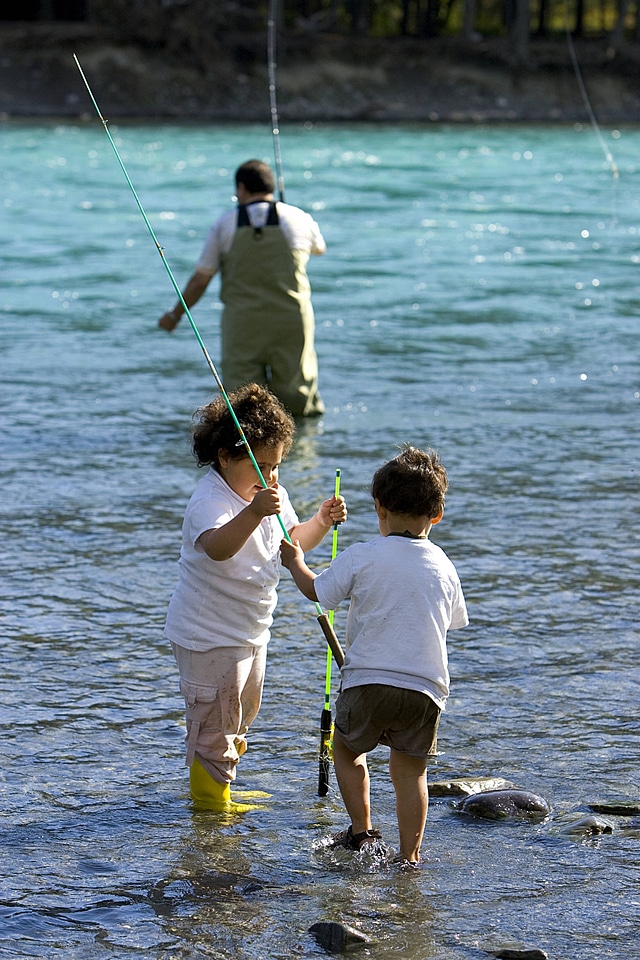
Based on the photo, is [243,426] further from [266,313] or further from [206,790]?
[266,313]

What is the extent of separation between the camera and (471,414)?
32.2 feet

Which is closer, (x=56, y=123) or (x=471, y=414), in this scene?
(x=471, y=414)

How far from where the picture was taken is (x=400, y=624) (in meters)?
3.73

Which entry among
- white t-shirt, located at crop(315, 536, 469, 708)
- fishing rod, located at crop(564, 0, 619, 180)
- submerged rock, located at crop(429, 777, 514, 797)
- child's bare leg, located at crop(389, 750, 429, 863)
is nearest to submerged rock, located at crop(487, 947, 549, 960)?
child's bare leg, located at crop(389, 750, 429, 863)

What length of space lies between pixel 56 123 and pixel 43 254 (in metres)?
24.4

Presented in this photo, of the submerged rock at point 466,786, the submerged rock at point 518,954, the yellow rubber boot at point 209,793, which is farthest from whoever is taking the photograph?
the submerged rock at point 466,786

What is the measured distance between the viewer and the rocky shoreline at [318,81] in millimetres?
44406

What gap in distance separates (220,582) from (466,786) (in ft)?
3.21

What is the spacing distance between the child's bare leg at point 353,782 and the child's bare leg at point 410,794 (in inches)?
3.2

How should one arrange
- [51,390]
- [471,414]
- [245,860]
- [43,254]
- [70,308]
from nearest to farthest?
[245,860]
[471,414]
[51,390]
[70,308]
[43,254]

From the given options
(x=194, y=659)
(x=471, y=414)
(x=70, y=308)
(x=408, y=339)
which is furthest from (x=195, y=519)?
(x=70, y=308)

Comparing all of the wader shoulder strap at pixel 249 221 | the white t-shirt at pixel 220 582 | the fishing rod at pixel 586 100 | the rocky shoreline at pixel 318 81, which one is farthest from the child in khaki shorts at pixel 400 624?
the rocky shoreline at pixel 318 81

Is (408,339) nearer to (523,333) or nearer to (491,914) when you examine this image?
(523,333)

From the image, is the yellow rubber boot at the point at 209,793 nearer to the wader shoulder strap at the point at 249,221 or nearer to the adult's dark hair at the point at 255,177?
the adult's dark hair at the point at 255,177
